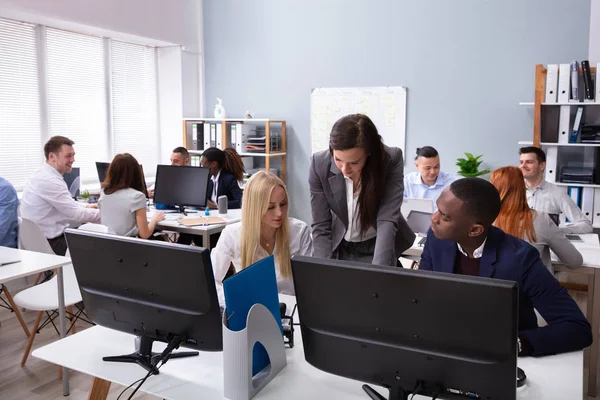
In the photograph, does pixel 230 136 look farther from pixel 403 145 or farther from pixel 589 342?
pixel 589 342

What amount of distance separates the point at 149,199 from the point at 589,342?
4.58 metres

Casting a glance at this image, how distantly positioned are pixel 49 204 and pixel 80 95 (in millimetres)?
2045

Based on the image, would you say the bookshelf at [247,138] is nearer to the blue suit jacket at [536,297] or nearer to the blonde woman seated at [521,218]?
the blonde woman seated at [521,218]

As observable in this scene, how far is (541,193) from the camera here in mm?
3977

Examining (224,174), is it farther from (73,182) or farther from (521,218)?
(521,218)

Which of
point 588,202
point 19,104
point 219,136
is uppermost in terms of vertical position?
point 19,104

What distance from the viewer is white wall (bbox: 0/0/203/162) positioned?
5.04m

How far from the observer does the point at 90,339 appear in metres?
1.81

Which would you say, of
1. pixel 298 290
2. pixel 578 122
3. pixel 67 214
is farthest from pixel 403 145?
pixel 298 290

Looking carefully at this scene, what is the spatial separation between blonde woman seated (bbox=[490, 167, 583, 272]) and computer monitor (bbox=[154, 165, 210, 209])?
Result: 2790 millimetres

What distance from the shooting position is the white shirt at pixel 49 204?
4109mm

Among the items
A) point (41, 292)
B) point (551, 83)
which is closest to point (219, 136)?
point (41, 292)

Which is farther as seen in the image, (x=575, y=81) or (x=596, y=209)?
(x=596, y=209)

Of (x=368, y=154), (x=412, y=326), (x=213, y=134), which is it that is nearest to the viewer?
(x=412, y=326)
